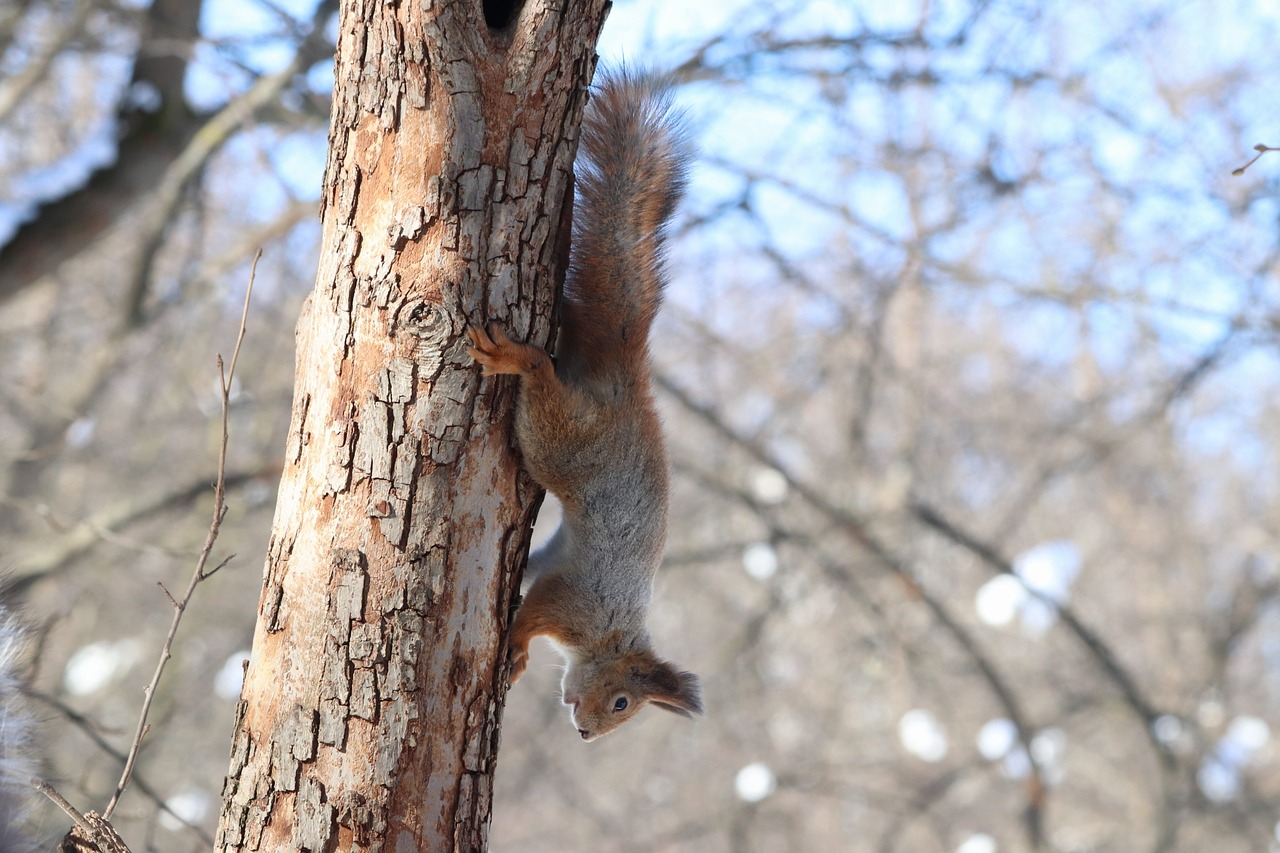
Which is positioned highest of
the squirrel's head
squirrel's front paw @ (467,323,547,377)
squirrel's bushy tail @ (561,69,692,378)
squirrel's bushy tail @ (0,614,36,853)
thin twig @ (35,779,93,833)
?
squirrel's bushy tail @ (561,69,692,378)

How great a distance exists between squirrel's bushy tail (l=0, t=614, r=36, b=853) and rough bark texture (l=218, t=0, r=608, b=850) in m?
0.39

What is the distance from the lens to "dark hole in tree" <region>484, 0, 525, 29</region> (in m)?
2.18

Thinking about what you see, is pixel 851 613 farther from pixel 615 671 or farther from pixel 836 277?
pixel 615 671

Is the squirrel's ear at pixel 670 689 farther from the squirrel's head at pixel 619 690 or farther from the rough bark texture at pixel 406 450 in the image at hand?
the rough bark texture at pixel 406 450

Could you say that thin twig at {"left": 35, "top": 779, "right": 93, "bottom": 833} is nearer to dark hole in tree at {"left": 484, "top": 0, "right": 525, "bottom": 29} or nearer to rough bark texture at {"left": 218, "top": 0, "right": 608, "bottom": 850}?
rough bark texture at {"left": 218, "top": 0, "right": 608, "bottom": 850}

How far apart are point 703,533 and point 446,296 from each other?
7.68 metres

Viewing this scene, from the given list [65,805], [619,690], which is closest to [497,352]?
[65,805]

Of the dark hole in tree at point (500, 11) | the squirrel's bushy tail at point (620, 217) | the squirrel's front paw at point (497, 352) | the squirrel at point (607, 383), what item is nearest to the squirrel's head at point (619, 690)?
the squirrel at point (607, 383)

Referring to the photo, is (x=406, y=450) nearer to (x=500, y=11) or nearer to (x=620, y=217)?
(x=620, y=217)

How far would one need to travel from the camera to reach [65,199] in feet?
16.8

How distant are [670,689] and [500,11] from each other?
184cm

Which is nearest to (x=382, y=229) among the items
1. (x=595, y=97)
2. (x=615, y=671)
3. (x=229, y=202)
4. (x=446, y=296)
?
(x=446, y=296)

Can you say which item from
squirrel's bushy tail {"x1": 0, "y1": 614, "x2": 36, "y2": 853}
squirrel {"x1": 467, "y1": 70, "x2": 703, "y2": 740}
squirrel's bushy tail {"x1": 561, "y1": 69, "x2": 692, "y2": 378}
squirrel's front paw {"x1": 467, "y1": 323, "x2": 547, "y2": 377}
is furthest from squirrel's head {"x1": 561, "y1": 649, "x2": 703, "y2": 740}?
squirrel's bushy tail {"x1": 0, "y1": 614, "x2": 36, "y2": 853}

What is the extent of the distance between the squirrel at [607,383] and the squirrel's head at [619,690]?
0.82 feet
